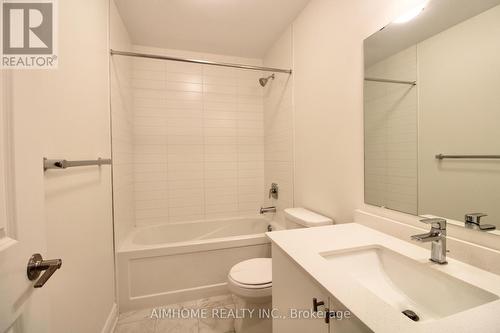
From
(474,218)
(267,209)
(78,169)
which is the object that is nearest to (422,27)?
(474,218)

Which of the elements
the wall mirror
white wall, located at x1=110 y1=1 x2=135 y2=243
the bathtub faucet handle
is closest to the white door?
white wall, located at x1=110 y1=1 x2=135 y2=243

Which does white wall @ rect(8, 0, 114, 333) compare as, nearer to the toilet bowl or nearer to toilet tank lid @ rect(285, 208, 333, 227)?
the toilet bowl

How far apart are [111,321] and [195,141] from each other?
6.03 ft

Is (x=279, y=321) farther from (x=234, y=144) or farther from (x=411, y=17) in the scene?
(x=234, y=144)

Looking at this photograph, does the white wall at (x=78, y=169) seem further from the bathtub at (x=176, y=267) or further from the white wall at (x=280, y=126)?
the white wall at (x=280, y=126)

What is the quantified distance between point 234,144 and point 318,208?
145cm

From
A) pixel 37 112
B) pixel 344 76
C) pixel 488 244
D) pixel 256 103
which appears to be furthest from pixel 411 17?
pixel 256 103

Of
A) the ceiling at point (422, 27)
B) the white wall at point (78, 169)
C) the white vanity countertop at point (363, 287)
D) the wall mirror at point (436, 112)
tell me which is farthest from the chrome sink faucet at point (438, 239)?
the white wall at point (78, 169)

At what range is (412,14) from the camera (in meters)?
1.01

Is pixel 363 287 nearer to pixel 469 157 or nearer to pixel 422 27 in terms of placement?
pixel 469 157

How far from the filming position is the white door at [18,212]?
0.42 m

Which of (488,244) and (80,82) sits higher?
(80,82)

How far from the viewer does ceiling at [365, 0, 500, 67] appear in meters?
0.82

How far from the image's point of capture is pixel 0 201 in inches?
16.2
